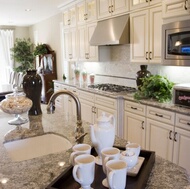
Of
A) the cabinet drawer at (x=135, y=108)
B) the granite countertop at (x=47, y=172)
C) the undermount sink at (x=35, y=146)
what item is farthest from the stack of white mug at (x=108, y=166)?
the cabinet drawer at (x=135, y=108)

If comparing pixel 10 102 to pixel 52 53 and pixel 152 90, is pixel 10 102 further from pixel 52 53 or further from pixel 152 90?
pixel 52 53

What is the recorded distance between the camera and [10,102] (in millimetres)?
1828

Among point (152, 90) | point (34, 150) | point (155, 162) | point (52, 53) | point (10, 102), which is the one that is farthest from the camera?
point (52, 53)

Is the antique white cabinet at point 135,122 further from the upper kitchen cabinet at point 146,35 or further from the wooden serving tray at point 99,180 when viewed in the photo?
the wooden serving tray at point 99,180

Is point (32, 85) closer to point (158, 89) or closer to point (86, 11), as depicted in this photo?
point (158, 89)

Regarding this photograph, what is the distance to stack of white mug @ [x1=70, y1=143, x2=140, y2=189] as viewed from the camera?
770 mm

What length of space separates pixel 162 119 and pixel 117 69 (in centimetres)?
187

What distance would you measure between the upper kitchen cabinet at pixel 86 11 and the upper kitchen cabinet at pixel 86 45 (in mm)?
112

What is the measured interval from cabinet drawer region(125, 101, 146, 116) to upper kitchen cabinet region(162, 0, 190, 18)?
110 centimetres

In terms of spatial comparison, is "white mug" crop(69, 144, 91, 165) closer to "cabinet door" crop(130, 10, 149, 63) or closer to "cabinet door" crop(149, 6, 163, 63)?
"cabinet door" crop(149, 6, 163, 63)

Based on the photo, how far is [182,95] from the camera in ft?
7.62

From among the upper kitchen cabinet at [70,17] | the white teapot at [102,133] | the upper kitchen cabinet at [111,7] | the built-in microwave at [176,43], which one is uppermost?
the upper kitchen cabinet at [70,17]


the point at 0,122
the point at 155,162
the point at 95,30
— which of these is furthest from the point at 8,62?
the point at 155,162

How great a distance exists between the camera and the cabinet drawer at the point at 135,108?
273 centimetres
